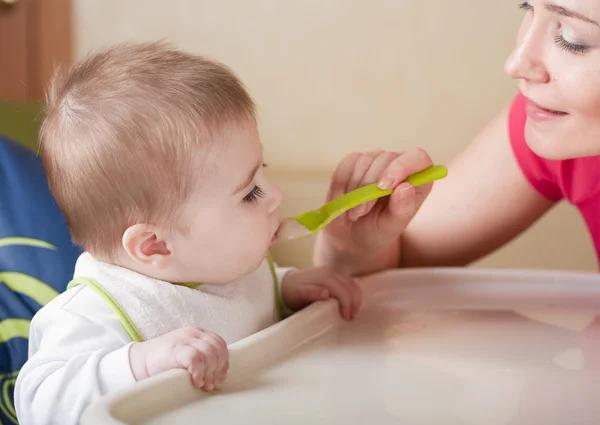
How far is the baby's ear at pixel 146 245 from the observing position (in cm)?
66

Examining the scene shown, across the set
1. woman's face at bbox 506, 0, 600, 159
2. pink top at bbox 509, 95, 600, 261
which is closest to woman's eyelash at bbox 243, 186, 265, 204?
woman's face at bbox 506, 0, 600, 159

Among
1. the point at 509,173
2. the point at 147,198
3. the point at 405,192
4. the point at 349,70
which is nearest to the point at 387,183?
the point at 405,192

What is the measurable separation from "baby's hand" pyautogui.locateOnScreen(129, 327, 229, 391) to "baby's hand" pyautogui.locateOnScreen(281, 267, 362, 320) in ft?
0.78

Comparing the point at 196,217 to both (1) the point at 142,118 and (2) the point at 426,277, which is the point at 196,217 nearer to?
(1) the point at 142,118

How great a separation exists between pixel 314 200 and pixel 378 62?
1.07ft

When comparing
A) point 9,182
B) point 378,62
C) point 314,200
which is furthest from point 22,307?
point 378,62

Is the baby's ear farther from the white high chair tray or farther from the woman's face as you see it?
the woman's face

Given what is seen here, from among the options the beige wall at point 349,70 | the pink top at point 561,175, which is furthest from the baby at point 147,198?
the beige wall at point 349,70

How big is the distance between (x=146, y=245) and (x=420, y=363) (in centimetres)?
25

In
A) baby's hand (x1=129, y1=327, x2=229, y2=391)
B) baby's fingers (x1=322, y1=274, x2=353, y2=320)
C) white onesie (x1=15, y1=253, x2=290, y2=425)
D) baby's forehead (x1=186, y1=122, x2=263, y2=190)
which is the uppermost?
baby's forehead (x1=186, y1=122, x2=263, y2=190)

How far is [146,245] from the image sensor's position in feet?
2.19

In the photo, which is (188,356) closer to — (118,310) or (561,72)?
(118,310)

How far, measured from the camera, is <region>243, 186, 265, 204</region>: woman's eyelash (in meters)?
0.70

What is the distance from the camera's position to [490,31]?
63.0 inches
